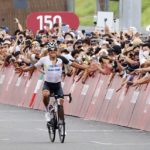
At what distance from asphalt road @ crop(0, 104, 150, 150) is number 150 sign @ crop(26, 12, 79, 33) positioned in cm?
690

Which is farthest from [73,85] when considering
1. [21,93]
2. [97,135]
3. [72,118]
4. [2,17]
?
[2,17]

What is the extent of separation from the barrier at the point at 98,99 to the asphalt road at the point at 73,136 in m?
0.32

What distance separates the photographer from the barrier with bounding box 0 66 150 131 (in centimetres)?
2344

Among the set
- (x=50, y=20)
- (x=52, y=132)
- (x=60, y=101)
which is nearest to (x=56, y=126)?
(x=52, y=132)

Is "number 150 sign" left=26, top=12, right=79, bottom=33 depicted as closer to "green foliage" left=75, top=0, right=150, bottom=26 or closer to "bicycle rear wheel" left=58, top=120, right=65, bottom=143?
"bicycle rear wheel" left=58, top=120, right=65, bottom=143

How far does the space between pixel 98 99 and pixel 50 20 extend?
8510 millimetres

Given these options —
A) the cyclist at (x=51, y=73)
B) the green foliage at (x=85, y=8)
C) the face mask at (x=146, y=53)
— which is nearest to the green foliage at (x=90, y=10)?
the green foliage at (x=85, y=8)

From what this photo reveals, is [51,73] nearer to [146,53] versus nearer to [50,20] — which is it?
[146,53]

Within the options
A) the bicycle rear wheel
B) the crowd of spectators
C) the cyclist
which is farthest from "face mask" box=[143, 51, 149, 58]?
the bicycle rear wheel

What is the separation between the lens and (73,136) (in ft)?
71.4

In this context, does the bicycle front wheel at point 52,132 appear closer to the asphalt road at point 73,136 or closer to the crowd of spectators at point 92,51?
the asphalt road at point 73,136

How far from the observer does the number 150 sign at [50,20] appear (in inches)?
1336

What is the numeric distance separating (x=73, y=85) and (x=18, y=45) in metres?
6.86

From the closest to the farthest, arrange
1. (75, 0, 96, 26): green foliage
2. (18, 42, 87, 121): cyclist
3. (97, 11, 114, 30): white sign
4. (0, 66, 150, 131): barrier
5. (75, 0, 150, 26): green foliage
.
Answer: (18, 42, 87, 121): cyclist → (0, 66, 150, 131): barrier → (97, 11, 114, 30): white sign → (75, 0, 150, 26): green foliage → (75, 0, 96, 26): green foliage
